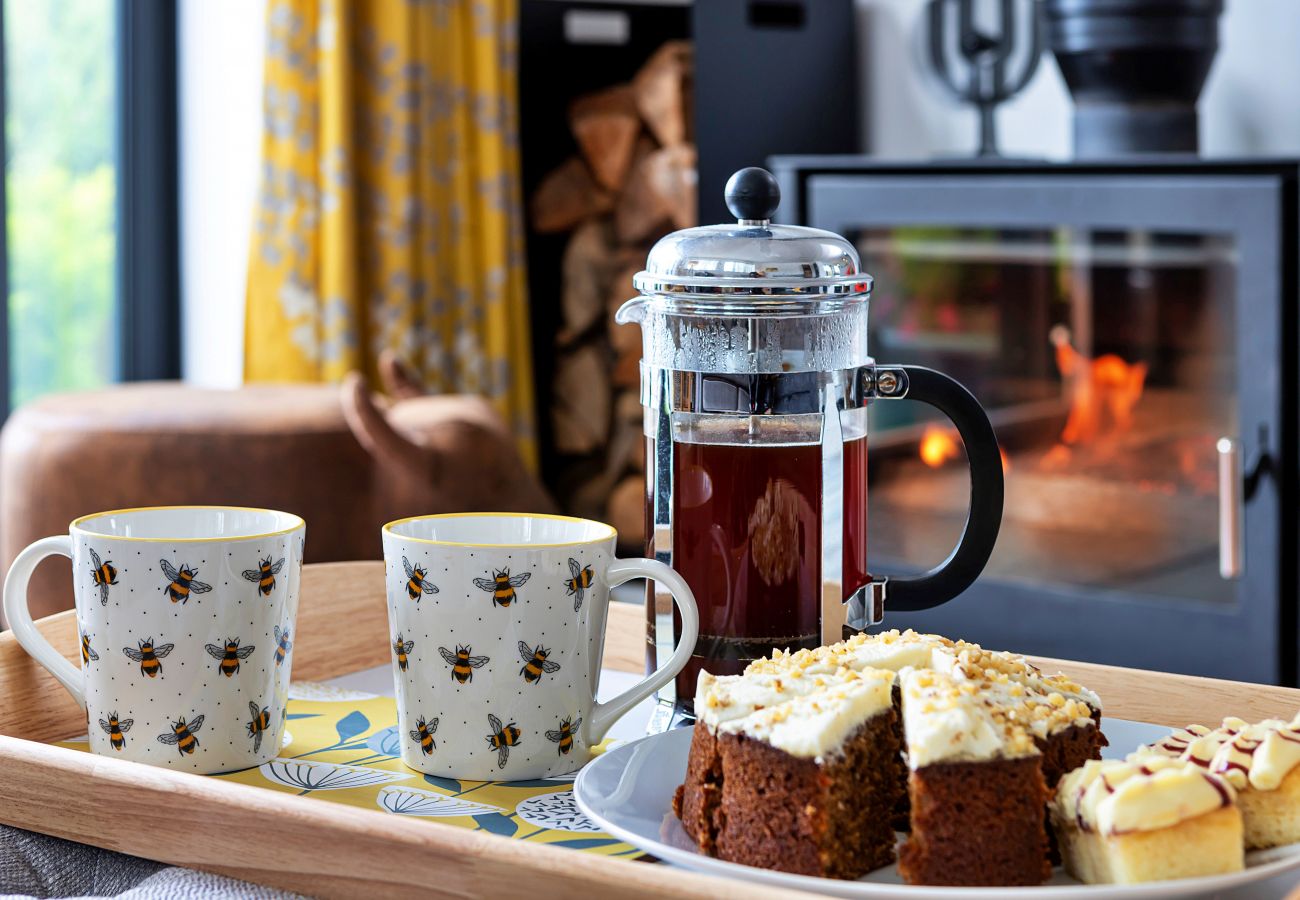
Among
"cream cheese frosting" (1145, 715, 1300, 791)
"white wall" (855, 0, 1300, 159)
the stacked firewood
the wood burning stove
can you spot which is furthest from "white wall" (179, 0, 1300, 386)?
"cream cheese frosting" (1145, 715, 1300, 791)

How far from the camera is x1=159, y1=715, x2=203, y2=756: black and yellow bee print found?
68cm

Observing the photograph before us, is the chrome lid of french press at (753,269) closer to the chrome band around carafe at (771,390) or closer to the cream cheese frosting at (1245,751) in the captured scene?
the chrome band around carafe at (771,390)

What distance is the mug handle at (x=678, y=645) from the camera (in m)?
0.68

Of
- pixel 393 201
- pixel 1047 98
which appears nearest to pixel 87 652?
pixel 1047 98

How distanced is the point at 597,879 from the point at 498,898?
41 mm

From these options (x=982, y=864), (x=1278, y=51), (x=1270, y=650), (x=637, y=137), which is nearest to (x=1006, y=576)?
(x=1270, y=650)

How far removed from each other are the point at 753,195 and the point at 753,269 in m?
0.05

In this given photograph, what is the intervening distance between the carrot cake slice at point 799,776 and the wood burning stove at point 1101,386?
1.18 meters

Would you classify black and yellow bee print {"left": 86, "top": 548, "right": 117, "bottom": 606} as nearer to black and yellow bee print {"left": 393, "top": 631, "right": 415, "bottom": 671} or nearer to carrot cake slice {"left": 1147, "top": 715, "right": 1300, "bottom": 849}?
black and yellow bee print {"left": 393, "top": 631, "right": 415, "bottom": 671}

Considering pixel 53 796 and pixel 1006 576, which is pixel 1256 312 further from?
pixel 53 796

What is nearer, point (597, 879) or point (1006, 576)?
point (597, 879)

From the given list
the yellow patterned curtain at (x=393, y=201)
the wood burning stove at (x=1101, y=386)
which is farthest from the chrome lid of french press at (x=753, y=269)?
the yellow patterned curtain at (x=393, y=201)

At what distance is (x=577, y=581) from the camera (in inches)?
26.6

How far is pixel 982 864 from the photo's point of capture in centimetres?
55
